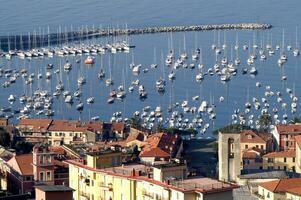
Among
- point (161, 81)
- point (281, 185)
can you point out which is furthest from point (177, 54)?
point (281, 185)

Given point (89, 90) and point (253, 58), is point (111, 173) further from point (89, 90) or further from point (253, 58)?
point (253, 58)

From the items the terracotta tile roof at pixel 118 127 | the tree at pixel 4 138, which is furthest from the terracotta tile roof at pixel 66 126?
the tree at pixel 4 138

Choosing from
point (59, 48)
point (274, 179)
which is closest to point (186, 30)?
point (59, 48)

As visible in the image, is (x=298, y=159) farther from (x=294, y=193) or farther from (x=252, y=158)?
(x=294, y=193)

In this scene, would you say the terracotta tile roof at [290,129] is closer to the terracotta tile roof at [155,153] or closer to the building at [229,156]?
the terracotta tile roof at [155,153]

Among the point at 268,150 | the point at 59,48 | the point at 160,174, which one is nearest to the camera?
the point at 160,174

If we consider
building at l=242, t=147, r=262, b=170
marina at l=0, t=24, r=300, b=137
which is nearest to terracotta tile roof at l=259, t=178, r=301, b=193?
building at l=242, t=147, r=262, b=170

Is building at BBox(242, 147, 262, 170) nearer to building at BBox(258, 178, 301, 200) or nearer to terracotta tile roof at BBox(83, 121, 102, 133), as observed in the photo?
building at BBox(258, 178, 301, 200)
